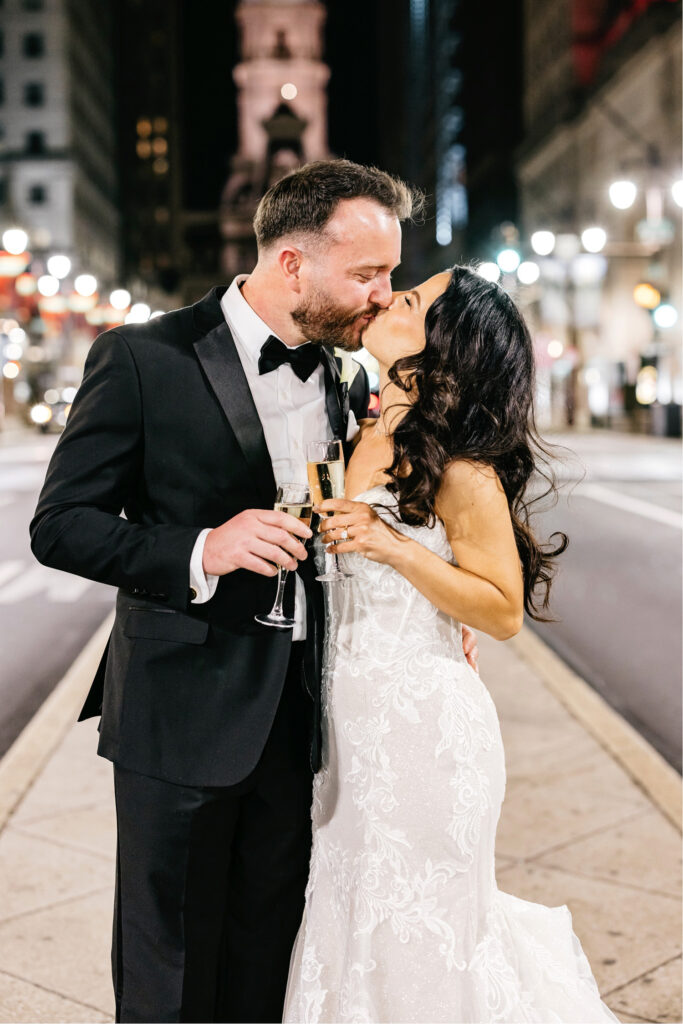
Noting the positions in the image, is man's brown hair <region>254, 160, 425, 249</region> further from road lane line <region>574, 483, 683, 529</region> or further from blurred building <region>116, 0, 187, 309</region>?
blurred building <region>116, 0, 187, 309</region>

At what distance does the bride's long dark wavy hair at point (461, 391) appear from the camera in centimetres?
303

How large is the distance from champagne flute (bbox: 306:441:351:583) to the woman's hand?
1.2 inches

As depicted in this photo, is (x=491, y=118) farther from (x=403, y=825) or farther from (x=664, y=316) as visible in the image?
(x=403, y=825)

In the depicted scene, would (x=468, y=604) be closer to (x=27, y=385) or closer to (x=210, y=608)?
(x=210, y=608)

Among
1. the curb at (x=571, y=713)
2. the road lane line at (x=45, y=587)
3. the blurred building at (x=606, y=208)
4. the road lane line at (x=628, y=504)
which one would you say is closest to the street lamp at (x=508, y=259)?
the blurred building at (x=606, y=208)

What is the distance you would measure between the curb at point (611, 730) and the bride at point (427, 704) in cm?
269

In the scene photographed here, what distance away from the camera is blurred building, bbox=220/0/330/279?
328ft

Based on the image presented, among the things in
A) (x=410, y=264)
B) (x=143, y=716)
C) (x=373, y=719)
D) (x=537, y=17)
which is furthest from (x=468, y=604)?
(x=410, y=264)

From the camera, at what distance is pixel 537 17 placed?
280 ft

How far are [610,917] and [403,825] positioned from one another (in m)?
1.90

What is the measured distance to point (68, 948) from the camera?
170 inches

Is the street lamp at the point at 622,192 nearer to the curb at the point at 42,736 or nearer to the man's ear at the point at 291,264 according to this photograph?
the curb at the point at 42,736

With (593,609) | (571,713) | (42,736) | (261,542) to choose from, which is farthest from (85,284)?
(261,542)

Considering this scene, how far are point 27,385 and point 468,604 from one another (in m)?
76.0
